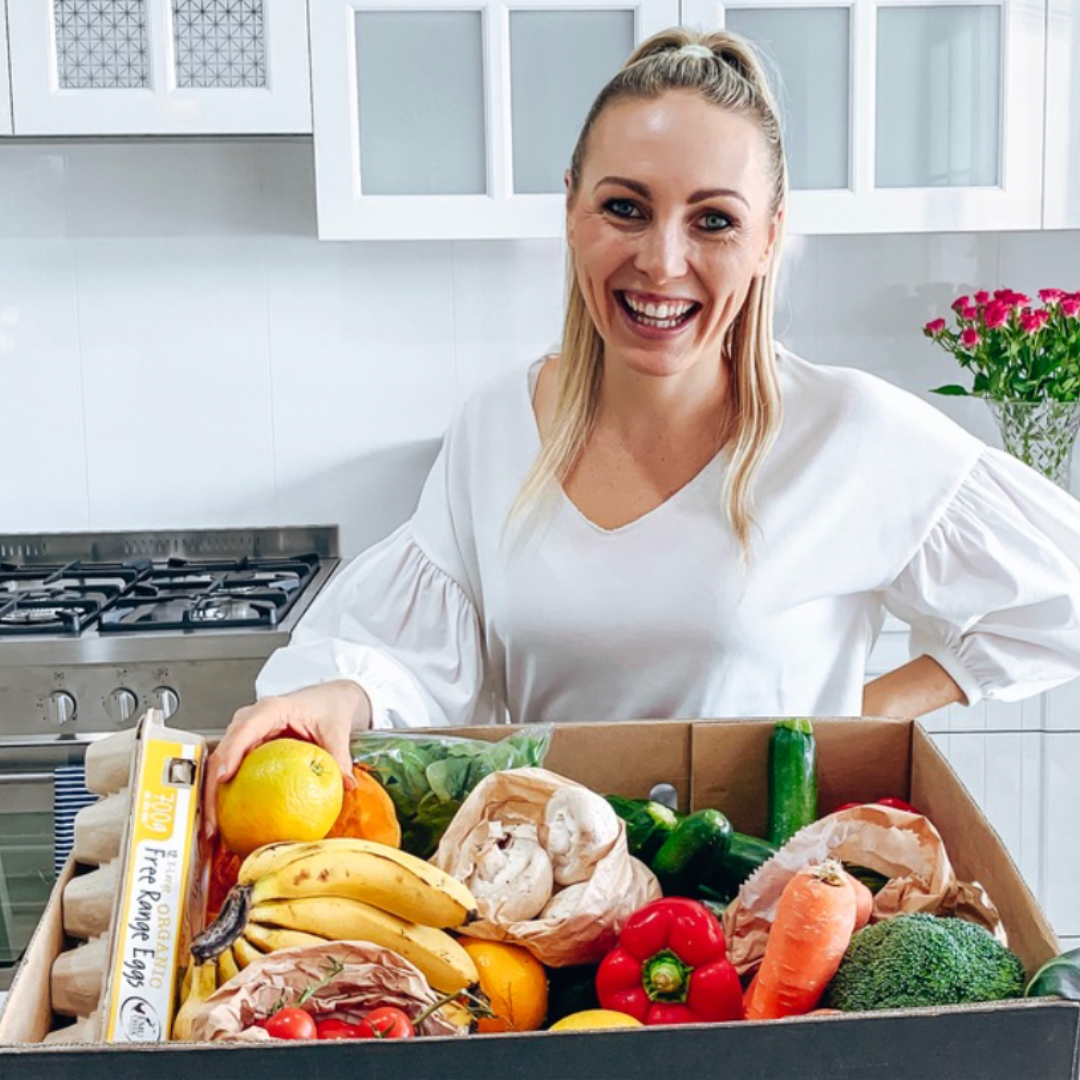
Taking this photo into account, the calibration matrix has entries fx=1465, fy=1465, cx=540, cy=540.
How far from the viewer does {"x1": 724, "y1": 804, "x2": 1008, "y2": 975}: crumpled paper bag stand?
0.74m

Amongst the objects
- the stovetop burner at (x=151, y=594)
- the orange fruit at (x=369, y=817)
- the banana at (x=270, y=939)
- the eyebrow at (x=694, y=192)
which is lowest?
the stovetop burner at (x=151, y=594)

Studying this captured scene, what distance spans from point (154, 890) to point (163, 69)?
181cm

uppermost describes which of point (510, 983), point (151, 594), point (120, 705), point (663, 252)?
point (663, 252)

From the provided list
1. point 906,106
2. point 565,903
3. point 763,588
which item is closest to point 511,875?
point 565,903

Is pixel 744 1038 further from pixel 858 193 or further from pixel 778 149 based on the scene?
pixel 858 193

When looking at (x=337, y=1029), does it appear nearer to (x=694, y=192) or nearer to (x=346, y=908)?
(x=346, y=908)

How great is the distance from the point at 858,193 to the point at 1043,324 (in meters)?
0.39

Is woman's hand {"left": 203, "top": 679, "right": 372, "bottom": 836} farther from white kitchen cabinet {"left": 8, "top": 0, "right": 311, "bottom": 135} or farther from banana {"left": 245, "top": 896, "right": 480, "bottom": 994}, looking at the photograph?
white kitchen cabinet {"left": 8, "top": 0, "right": 311, "bottom": 135}

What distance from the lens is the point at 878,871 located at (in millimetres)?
796

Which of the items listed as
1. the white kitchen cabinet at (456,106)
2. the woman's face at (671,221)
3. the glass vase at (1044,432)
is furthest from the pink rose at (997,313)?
the woman's face at (671,221)

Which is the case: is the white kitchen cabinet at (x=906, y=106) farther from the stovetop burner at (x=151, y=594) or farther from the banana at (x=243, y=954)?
the banana at (x=243, y=954)

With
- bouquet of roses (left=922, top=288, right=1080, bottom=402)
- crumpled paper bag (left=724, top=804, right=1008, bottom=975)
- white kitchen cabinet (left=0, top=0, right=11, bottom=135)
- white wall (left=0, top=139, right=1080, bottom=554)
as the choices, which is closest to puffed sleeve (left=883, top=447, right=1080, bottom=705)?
crumpled paper bag (left=724, top=804, right=1008, bottom=975)

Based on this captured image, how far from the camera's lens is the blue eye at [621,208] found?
109 centimetres

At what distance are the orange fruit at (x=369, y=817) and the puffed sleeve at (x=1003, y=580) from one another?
537 mm
